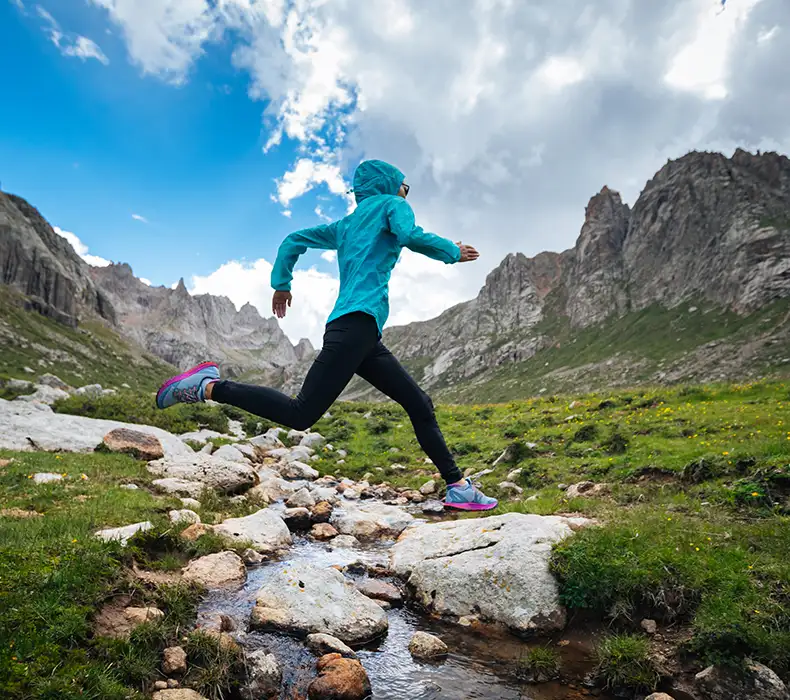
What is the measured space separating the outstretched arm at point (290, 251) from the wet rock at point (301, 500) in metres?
7.62

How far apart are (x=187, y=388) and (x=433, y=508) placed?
357 inches

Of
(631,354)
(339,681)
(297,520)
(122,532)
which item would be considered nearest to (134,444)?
(297,520)

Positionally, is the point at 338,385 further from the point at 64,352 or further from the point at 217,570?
the point at 64,352

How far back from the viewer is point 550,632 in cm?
616

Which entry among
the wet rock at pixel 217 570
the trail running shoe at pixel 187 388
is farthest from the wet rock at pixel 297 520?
the trail running shoe at pixel 187 388

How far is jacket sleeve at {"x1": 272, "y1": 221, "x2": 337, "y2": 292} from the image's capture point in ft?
21.8

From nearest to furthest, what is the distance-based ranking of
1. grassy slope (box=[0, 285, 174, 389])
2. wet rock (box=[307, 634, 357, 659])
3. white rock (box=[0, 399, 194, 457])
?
wet rock (box=[307, 634, 357, 659])
white rock (box=[0, 399, 194, 457])
grassy slope (box=[0, 285, 174, 389])

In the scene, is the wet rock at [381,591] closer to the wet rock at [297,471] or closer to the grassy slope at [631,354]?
the wet rock at [297,471]

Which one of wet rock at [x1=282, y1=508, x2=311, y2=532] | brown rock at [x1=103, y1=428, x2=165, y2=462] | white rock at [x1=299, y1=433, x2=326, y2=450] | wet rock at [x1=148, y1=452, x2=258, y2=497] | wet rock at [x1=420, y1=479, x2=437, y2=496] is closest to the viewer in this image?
wet rock at [x1=282, y1=508, x2=311, y2=532]

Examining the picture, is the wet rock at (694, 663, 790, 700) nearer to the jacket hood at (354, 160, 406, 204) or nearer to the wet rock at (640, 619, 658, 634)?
the wet rock at (640, 619, 658, 634)

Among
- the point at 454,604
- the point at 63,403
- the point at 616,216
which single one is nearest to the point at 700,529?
the point at 454,604

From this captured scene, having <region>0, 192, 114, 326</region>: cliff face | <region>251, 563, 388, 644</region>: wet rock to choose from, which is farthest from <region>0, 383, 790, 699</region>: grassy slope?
<region>0, 192, 114, 326</region>: cliff face

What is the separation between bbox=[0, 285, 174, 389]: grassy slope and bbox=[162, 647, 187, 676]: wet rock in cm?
12012

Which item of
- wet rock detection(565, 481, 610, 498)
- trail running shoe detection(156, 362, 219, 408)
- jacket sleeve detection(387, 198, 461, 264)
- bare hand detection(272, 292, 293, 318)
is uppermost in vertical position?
jacket sleeve detection(387, 198, 461, 264)
